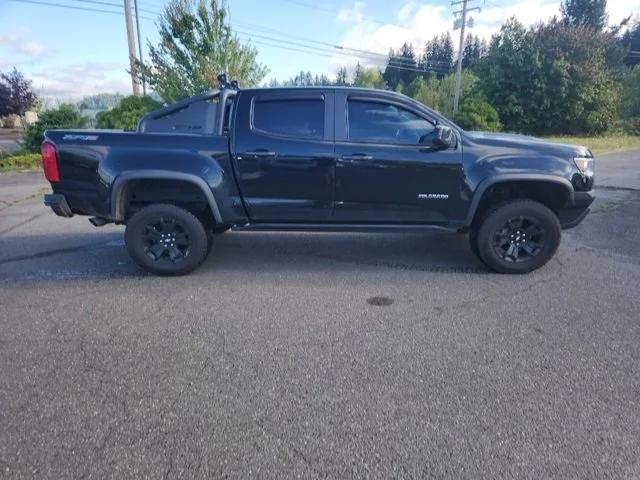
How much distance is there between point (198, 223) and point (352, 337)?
6.98 feet

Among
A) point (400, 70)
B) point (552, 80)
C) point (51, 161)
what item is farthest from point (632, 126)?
point (400, 70)

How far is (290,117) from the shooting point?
14.6 ft

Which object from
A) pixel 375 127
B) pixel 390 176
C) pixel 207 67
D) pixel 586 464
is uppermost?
pixel 207 67

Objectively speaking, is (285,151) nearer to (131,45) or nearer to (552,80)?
(131,45)

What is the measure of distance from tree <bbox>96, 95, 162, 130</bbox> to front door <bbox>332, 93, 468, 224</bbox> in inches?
505

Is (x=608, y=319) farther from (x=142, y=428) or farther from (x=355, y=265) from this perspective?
(x=142, y=428)

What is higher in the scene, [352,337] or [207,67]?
[207,67]

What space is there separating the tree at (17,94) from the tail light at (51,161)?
29034mm

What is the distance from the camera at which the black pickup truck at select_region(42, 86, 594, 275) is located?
14.1 ft

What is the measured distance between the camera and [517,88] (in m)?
27.6

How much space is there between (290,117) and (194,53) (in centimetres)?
1176

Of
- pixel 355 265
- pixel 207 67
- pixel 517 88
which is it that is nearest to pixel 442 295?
pixel 355 265

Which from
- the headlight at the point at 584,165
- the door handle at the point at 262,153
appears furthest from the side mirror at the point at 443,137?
the door handle at the point at 262,153

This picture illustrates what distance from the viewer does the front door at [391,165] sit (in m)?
4.36
